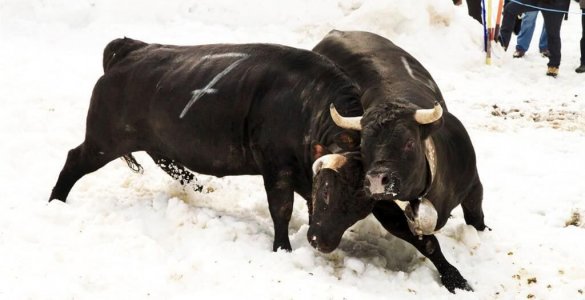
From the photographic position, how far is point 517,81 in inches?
451

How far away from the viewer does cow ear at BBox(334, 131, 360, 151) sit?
15.4 ft

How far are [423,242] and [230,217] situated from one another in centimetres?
→ 150

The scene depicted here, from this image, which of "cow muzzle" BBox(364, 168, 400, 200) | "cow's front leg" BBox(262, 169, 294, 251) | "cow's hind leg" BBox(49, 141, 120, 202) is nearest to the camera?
"cow muzzle" BBox(364, 168, 400, 200)

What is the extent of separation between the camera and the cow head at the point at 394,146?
430cm

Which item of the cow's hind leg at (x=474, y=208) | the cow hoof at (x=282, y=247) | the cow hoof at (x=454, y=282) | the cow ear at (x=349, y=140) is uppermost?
the cow ear at (x=349, y=140)

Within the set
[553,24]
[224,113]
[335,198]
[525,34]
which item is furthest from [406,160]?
[525,34]

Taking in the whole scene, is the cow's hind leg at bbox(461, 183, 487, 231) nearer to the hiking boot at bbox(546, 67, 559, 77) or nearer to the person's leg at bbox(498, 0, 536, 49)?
the hiking boot at bbox(546, 67, 559, 77)

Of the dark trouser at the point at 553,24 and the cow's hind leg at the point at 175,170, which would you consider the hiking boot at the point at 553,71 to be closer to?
the dark trouser at the point at 553,24

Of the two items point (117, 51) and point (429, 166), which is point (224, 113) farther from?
point (429, 166)

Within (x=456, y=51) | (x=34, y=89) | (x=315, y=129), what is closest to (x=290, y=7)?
(x=456, y=51)

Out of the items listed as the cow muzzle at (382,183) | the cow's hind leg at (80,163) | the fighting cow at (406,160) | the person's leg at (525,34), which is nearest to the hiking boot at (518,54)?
the person's leg at (525,34)

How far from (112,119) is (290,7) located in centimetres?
734

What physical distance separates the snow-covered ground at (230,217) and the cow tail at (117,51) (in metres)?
1.02

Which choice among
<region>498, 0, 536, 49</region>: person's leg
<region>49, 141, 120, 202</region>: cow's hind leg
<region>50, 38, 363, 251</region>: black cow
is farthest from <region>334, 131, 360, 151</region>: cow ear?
<region>498, 0, 536, 49</region>: person's leg
